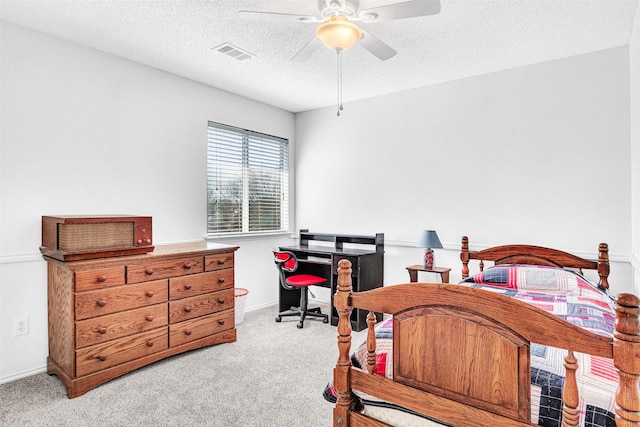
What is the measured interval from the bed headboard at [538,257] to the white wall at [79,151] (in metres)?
2.81

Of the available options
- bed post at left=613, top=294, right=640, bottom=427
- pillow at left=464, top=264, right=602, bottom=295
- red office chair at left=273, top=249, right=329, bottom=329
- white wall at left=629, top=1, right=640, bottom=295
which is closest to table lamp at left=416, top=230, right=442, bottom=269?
pillow at left=464, top=264, right=602, bottom=295

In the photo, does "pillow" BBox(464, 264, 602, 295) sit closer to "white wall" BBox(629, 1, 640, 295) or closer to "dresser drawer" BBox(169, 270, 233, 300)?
"white wall" BBox(629, 1, 640, 295)

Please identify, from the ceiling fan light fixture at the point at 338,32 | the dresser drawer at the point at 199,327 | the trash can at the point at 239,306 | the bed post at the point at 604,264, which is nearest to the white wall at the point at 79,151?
the trash can at the point at 239,306

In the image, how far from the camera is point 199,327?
122 inches

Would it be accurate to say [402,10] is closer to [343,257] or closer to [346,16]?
[346,16]

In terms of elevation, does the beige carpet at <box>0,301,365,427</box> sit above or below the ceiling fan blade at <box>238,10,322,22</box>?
below

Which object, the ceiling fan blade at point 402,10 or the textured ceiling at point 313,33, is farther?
the textured ceiling at point 313,33

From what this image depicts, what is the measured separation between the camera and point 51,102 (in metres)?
2.80

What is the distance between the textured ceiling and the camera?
2385mm

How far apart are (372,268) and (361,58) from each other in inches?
84.2

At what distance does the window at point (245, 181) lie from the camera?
13.3 feet

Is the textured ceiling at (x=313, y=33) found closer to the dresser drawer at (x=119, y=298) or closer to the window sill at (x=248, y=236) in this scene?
the window sill at (x=248, y=236)

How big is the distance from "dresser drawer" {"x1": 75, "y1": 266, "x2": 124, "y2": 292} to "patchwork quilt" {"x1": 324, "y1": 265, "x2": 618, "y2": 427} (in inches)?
72.6

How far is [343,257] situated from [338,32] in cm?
235
